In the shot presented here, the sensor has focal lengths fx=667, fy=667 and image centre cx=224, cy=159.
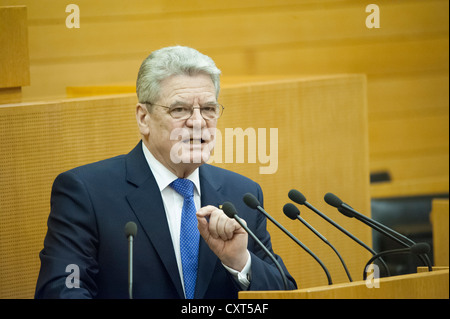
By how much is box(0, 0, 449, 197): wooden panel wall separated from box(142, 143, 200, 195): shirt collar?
1.48 m

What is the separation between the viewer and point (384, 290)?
1854 millimetres

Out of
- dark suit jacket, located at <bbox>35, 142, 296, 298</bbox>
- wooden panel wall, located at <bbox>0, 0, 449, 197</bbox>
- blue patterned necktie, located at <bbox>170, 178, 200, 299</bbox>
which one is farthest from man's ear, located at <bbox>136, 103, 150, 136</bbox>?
wooden panel wall, located at <bbox>0, 0, 449, 197</bbox>

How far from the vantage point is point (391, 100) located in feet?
17.5

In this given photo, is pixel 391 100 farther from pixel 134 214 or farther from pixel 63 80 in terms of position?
pixel 134 214

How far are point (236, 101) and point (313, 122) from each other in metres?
0.46

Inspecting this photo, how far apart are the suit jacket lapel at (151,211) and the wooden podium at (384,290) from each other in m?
0.49

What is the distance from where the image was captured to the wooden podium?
181 cm

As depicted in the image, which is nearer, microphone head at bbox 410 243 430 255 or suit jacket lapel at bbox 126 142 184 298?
microphone head at bbox 410 243 430 255

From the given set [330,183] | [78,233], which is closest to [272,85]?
[330,183]

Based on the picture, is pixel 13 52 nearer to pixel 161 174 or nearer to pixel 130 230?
pixel 161 174

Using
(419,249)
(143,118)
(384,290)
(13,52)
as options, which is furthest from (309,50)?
(384,290)

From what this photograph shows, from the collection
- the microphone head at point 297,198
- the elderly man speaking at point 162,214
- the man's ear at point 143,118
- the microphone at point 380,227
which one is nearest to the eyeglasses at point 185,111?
the elderly man speaking at point 162,214

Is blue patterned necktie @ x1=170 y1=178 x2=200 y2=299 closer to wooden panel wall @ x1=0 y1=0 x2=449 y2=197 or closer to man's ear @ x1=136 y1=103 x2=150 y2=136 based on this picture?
man's ear @ x1=136 y1=103 x2=150 y2=136

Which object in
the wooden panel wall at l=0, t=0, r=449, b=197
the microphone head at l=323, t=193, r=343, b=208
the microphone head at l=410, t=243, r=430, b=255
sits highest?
the wooden panel wall at l=0, t=0, r=449, b=197
